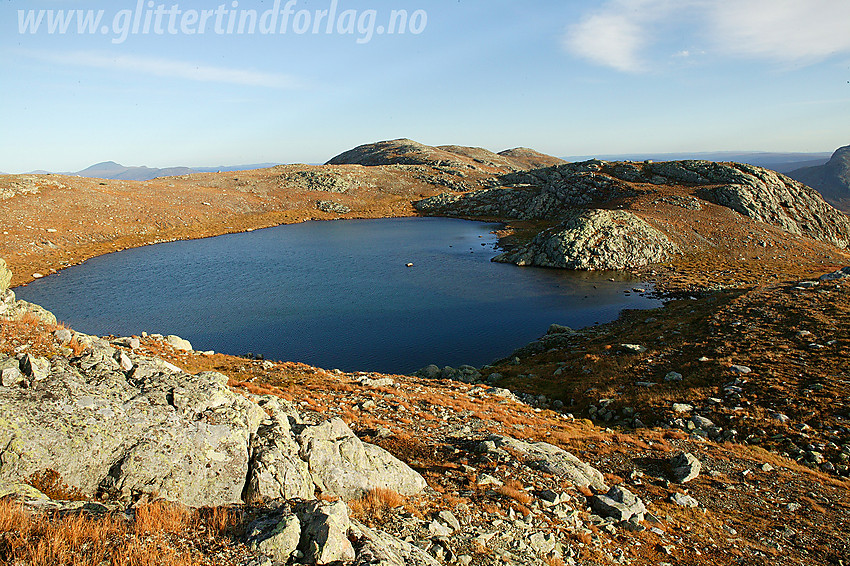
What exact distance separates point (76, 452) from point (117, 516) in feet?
7.66

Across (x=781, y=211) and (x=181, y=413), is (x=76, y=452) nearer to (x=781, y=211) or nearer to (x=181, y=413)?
Answer: (x=181, y=413)

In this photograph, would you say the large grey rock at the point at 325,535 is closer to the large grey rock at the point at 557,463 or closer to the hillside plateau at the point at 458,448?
the hillside plateau at the point at 458,448

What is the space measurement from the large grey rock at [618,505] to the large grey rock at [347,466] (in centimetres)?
579

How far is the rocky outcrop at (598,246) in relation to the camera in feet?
216

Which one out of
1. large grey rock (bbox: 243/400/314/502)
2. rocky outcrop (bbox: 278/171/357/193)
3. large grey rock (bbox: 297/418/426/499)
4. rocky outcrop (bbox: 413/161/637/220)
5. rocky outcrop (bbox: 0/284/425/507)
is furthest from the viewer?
rocky outcrop (bbox: 278/171/357/193)

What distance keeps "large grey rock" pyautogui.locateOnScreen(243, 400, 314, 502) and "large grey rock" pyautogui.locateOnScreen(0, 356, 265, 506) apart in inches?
11.3

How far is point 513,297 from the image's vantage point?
51312mm

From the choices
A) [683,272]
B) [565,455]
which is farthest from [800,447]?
[683,272]

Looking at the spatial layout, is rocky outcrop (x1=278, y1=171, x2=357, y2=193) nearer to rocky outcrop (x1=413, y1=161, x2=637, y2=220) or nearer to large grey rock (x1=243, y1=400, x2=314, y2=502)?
rocky outcrop (x1=413, y1=161, x2=637, y2=220)

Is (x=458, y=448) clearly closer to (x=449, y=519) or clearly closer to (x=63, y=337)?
(x=449, y=519)

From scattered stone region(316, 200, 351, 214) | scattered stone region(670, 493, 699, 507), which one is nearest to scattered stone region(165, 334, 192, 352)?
scattered stone region(670, 493, 699, 507)

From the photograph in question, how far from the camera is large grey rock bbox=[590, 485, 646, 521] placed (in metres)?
13.0

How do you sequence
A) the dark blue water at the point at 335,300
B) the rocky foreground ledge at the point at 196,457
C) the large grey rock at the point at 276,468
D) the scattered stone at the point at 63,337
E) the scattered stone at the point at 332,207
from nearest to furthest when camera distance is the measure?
the rocky foreground ledge at the point at 196,457
the large grey rock at the point at 276,468
the scattered stone at the point at 63,337
the dark blue water at the point at 335,300
the scattered stone at the point at 332,207

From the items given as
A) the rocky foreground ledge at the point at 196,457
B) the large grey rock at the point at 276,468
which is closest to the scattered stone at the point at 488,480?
the rocky foreground ledge at the point at 196,457
